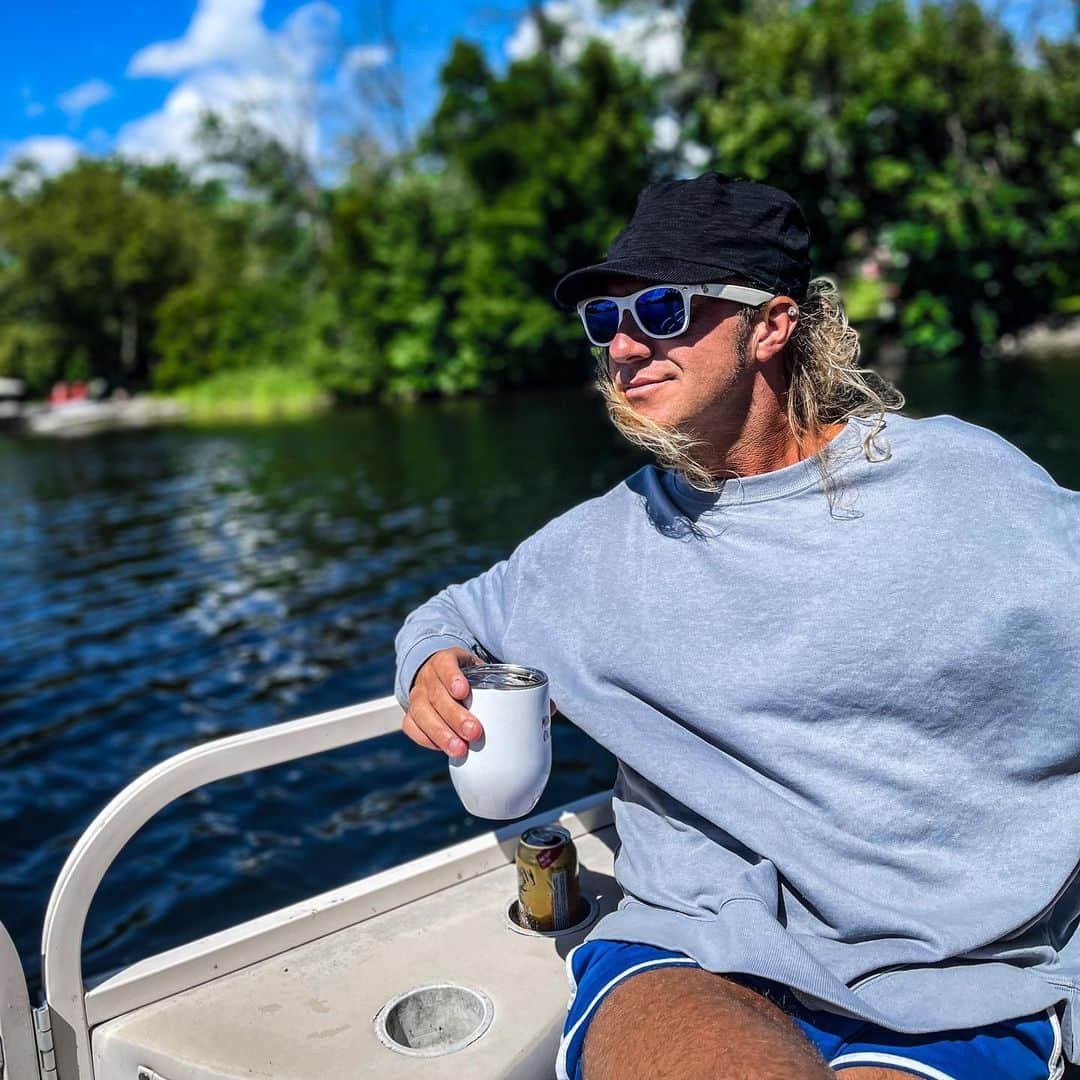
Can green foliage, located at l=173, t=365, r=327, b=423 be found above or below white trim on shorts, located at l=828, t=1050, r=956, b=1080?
above

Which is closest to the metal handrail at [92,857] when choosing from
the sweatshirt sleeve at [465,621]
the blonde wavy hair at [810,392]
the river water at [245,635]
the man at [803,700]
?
the sweatshirt sleeve at [465,621]

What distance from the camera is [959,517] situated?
1.77 metres

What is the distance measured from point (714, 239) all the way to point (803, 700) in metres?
0.77

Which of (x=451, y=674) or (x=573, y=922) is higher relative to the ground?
(x=451, y=674)

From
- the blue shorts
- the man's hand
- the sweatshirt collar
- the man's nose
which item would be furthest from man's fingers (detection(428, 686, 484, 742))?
the man's nose

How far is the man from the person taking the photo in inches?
65.9

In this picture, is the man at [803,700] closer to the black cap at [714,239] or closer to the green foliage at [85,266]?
the black cap at [714,239]

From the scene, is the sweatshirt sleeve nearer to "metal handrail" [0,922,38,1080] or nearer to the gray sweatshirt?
the gray sweatshirt

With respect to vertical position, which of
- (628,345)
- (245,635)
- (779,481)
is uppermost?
(628,345)

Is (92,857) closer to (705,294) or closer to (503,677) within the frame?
(503,677)

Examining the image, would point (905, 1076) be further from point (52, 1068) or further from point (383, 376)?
point (383, 376)

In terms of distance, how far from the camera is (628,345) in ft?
6.53

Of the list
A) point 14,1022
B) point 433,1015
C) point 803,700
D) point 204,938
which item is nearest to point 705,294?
point 803,700

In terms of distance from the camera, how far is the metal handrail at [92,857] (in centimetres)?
202
